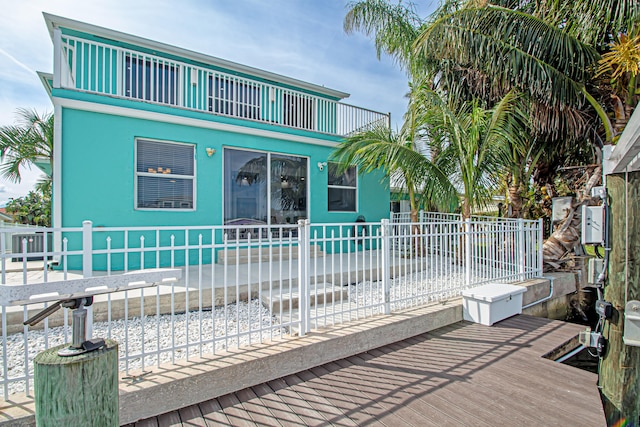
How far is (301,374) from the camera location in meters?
3.18

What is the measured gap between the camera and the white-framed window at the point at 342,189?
29.3ft

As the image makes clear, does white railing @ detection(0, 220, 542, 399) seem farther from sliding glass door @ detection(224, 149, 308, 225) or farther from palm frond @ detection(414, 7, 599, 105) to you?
palm frond @ detection(414, 7, 599, 105)

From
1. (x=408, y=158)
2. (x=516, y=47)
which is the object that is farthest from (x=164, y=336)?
(x=516, y=47)

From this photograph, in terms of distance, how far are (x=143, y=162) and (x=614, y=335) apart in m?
7.83

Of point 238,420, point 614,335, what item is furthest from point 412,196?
point 238,420

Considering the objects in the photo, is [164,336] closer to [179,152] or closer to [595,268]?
[179,152]

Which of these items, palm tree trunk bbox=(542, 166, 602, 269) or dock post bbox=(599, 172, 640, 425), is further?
palm tree trunk bbox=(542, 166, 602, 269)

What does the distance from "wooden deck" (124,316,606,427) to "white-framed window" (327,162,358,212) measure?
5.57m

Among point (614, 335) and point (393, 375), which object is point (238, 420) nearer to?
point (393, 375)

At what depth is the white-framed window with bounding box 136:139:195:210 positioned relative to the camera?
6363 millimetres

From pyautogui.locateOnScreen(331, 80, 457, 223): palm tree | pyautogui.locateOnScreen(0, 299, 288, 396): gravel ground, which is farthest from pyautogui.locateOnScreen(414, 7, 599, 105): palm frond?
pyautogui.locateOnScreen(0, 299, 288, 396): gravel ground

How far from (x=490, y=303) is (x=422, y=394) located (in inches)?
92.8

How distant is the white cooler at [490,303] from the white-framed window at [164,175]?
5.78 m

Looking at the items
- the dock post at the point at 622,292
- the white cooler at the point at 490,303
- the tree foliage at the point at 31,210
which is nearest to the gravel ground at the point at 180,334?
the white cooler at the point at 490,303
